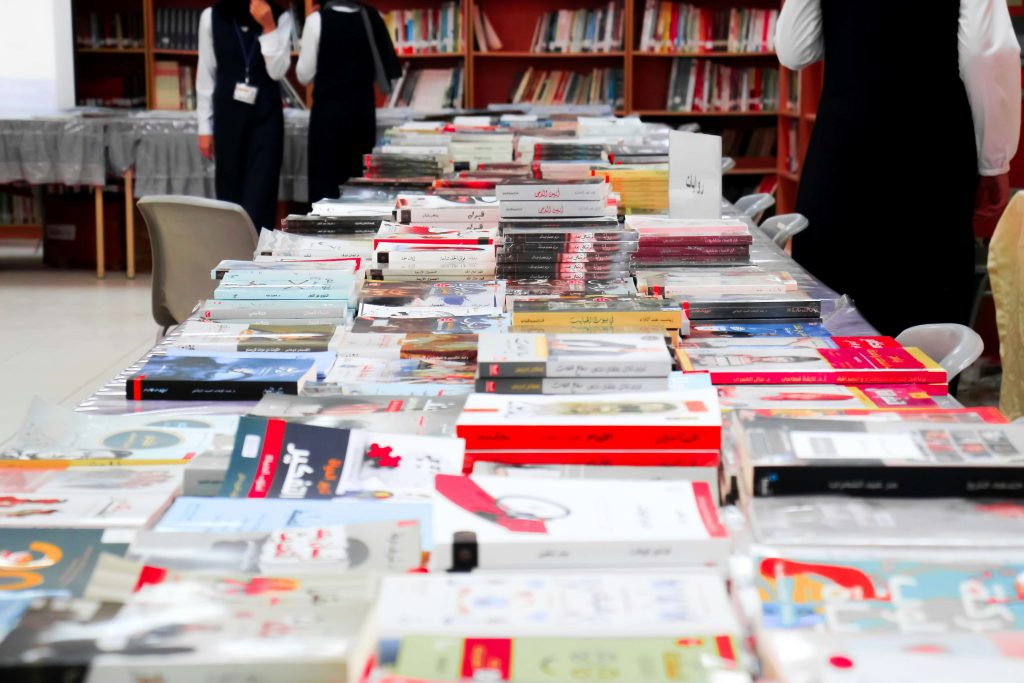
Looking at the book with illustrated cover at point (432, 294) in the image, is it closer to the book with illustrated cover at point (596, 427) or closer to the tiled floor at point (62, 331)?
the book with illustrated cover at point (596, 427)

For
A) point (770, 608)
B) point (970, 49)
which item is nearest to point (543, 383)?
point (770, 608)

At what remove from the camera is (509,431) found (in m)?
1.31

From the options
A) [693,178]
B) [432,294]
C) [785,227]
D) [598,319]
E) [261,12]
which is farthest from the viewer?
[261,12]

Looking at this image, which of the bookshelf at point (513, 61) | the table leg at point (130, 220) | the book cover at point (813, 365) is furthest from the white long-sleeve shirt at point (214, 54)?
the book cover at point (813, 365)

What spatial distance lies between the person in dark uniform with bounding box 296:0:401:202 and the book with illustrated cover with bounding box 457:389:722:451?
4616 millimetres

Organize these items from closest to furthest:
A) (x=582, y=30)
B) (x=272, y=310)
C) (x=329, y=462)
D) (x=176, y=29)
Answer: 1. (x=329, y=462)
2. (x=272, y=310)
3. (x=582, y=30)
4. (x=176, y=29)

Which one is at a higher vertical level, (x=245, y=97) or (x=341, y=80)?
(x=341, y=80)

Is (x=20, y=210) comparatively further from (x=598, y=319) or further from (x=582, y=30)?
(x=598, y=319)

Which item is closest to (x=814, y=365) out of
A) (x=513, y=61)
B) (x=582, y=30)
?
(x=582, y=30)

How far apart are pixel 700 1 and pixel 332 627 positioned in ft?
24.2

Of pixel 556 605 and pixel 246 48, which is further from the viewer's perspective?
pixel 246 48

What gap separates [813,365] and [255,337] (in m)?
0.85

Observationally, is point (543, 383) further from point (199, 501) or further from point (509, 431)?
point (199, 501)

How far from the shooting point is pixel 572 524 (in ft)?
3.45
